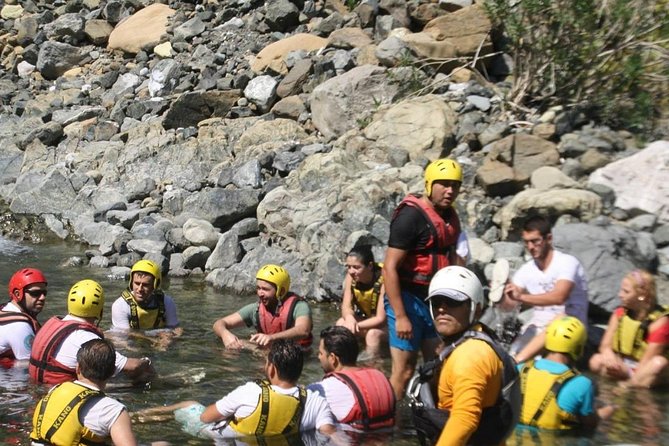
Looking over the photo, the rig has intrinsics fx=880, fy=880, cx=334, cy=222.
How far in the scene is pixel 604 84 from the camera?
1420 centimetres

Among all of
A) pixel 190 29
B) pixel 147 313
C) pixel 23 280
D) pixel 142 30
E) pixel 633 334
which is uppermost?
pixel 142 30

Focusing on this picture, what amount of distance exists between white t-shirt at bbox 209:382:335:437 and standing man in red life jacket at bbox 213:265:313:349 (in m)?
2.67

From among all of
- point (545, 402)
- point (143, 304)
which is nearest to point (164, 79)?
point (143, 304)

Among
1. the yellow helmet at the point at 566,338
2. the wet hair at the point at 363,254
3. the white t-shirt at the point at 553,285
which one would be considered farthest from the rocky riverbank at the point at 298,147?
the yellow helmet at the point at 566,338

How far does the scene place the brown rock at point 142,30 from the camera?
24562 mm

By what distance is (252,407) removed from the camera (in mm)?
6379

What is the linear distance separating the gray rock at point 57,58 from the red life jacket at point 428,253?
2113cm

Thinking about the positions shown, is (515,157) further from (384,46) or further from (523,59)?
(384,46)

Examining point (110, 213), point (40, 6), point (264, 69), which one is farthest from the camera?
point (40, 6)

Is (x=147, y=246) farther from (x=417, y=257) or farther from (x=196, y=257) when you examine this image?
(x=417, y=257)

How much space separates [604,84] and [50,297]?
9.15 m

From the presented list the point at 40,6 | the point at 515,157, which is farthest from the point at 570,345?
the point at 40,6

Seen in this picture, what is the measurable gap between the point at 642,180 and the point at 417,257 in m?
5.98

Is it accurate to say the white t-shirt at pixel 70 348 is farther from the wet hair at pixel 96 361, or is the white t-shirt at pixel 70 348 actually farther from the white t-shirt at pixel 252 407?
the wet hair at pixel 96 361
